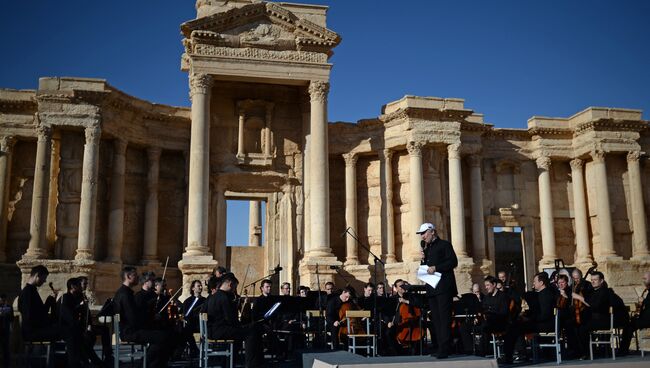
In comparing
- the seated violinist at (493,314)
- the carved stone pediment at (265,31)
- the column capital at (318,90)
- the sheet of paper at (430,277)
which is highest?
the carved stone pediment at (265,31)

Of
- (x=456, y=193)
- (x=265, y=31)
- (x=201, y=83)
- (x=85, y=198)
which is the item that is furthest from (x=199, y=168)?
(x=456, y=193)

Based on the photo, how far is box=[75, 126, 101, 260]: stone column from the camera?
2248 cm

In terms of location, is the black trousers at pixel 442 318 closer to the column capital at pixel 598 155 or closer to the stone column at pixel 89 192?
the stone column at pixel 89 192

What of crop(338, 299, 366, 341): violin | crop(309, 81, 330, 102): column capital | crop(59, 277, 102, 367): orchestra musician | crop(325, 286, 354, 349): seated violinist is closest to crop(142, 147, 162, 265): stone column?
crop(309, 81, 330, 102): column capital

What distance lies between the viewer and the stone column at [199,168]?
2255cm

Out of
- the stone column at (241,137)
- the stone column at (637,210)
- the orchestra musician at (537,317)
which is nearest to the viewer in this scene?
the orchestra musician at (537,317)

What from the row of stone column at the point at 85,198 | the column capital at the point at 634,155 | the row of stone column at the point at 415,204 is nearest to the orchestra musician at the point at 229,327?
the row of stone column at the point at 85,198

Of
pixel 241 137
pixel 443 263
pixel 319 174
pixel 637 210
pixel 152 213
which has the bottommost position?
pixel 443 263

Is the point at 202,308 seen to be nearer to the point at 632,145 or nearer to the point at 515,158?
the point at 515,158

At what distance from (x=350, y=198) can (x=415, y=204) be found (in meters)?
2.67

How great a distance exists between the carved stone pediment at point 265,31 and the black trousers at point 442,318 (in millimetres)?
15214

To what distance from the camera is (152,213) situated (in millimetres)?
24953

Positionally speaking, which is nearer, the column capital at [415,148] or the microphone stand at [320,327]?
the microphone stand at [320,327]

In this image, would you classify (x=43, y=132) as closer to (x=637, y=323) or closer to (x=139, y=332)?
(x=139, y=332)
